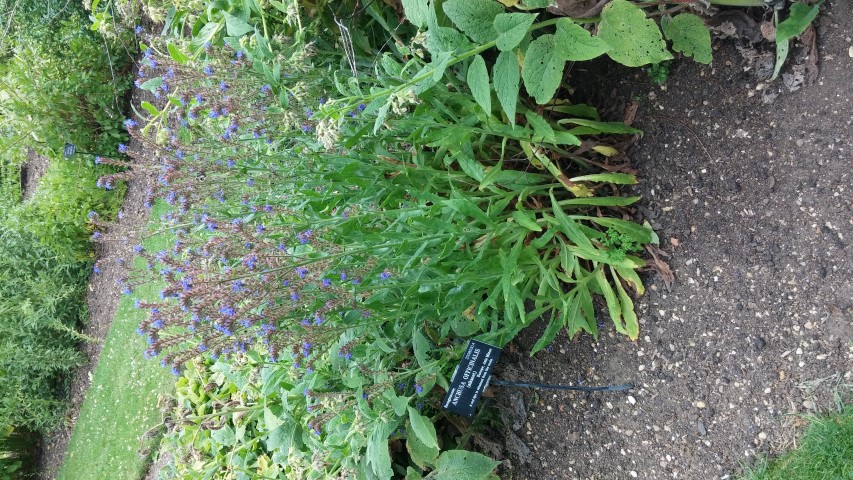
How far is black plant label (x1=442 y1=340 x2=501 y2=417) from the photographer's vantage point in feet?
7.47

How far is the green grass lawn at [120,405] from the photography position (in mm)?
4883

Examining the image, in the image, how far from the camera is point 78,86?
5660 mm

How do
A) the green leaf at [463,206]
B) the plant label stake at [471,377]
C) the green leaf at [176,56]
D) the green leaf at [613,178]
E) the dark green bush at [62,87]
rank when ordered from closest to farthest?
the green leaf at [463,206] < the green leaf at [613,178] < the plant label stake at [471,377] < the green leaf at [176,56] < the dark green bush at [62,87]

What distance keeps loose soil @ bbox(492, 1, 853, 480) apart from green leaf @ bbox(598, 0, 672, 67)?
1.53 ft

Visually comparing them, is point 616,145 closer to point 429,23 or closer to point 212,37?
point 429,23

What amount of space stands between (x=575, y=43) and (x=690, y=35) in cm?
41

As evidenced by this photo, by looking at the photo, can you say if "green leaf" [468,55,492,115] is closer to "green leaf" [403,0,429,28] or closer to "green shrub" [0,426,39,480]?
"green leaf" [403,0,429,28]

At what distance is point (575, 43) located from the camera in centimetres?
173

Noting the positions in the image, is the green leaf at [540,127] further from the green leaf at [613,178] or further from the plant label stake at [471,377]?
the plant label stake at [471,377]

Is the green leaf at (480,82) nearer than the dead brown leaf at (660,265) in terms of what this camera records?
Yes

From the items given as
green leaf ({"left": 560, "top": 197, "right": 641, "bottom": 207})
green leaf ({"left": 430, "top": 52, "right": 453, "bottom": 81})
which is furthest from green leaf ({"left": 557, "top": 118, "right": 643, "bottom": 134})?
green leaf ({"left": 430, "top": 52, "right": 453, "bottom": 81})

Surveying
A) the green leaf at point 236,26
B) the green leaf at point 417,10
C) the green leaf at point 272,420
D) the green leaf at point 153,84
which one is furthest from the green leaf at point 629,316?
the green leaf at point 153,84

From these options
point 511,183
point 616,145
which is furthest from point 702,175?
point 511,183

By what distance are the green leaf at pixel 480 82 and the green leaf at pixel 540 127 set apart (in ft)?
1.09
